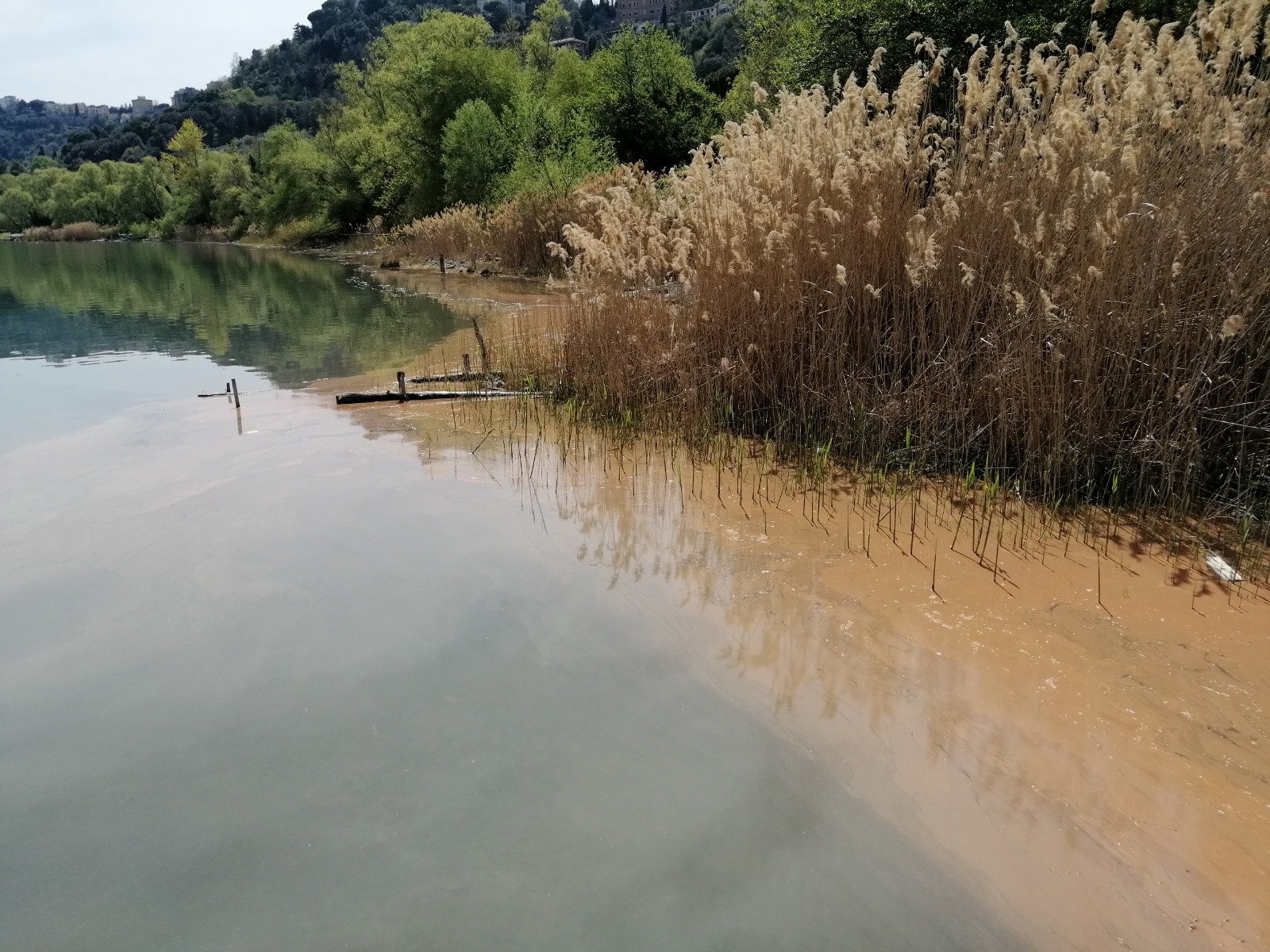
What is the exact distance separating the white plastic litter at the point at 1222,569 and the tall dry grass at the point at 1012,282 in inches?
19.6

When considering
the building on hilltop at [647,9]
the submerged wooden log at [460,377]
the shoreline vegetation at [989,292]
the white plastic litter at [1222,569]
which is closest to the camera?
the white plastic litter at [1222,569]

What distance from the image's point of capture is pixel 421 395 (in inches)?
303

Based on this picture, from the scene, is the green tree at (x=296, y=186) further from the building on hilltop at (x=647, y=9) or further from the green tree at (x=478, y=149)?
the building on hilltop at (x=647, y=9)

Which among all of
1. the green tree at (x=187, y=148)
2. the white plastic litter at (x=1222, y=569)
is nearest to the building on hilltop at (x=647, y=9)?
the green tree at (x=187, y=148)

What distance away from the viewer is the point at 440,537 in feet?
15.2

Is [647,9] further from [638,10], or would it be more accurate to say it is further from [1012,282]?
[1012,282]

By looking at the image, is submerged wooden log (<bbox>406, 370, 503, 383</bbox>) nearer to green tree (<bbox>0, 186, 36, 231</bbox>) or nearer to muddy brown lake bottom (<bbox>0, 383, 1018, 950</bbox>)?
muddy brown lake bottom (<bbox>0, 383, 1018, 950</bbox>)

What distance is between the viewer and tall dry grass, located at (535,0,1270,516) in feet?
14.4

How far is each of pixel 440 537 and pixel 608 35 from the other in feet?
476

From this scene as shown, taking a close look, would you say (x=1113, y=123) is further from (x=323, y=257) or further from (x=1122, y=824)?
(x=323, y=257)

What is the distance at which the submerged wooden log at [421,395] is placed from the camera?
24.4 ft

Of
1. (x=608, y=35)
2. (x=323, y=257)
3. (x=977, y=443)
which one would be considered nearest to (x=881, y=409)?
(x=977, y=443)

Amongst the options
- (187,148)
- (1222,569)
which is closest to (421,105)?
(187,148)

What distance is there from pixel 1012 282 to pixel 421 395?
5109 mm
